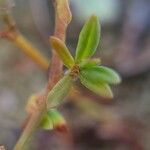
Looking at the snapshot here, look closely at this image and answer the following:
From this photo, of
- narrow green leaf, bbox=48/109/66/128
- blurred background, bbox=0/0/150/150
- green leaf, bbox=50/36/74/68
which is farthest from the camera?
blurred background, bbox=0/0/150/150

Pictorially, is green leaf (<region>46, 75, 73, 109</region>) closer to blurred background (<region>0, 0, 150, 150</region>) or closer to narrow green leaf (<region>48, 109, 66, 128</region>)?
narrow green leaf (<region>48, 109, 66, 128</region>)

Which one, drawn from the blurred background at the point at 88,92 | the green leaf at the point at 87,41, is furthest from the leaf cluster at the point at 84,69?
the blurred background at the point at 88,92

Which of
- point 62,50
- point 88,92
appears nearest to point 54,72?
point 62,50

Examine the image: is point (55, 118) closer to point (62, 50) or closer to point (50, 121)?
point (50, 121)

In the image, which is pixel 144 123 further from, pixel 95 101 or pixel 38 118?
pixel 38 118

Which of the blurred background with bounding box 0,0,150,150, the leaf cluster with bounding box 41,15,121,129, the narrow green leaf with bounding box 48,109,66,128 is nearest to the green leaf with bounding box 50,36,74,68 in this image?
the leaf cluster with bounding box 41,15,121,129

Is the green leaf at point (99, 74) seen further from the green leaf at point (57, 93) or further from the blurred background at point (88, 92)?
the blurred background at point (88, 92)
